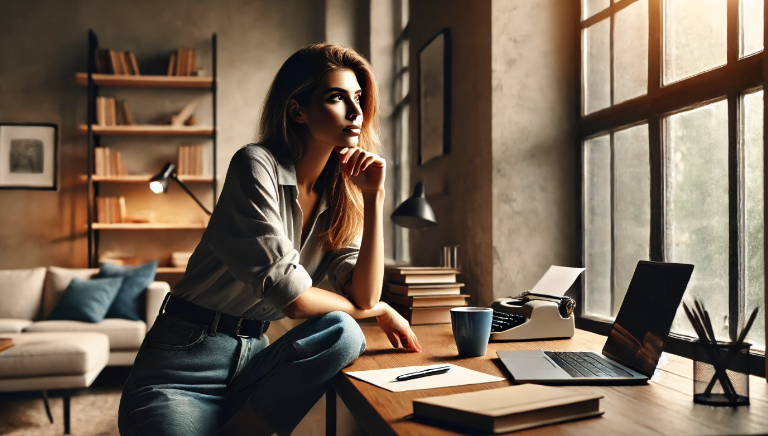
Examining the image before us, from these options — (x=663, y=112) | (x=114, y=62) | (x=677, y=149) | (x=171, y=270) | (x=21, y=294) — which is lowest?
(x=21, y=294)

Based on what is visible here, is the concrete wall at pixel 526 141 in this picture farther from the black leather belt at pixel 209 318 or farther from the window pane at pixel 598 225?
the black leather belt at pixel 209 318

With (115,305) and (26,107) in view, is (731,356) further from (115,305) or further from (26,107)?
(26,107)

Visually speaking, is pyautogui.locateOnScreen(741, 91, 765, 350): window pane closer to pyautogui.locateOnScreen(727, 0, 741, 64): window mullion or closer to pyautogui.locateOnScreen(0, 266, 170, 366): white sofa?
pyautogui.locateOnScreen(727, 0, 741, 64): window mullion

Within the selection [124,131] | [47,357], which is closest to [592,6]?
[47,357]

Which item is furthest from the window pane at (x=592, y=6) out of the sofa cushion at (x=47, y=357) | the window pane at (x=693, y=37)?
the sofa cushion at (x=47, y=357)

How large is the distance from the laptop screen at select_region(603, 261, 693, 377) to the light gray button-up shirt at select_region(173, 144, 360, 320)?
638 mm

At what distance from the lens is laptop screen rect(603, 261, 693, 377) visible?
1073 mm

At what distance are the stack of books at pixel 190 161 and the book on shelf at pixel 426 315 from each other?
12.2ft

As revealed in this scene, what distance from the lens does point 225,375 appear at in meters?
1.37

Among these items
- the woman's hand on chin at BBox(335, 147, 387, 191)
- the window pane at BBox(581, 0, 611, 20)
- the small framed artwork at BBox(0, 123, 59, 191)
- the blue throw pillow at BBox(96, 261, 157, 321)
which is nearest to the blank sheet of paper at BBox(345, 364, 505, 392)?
the woman's hand on chin at BBox(335, 147, 387, 191)

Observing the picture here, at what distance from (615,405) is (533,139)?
1.44 meters

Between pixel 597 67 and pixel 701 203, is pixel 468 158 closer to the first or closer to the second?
pixel 597 67

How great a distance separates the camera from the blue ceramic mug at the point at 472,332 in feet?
4.22

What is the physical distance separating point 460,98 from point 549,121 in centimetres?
49
